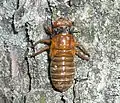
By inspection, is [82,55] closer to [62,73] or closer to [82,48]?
[82,48]

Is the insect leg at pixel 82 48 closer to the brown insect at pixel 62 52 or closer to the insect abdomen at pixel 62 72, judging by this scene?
Result: the brown insect at pixel 62 52

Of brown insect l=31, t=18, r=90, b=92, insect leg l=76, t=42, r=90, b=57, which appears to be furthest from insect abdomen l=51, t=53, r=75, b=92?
insect leg l=76, t=42, r=90, b=57

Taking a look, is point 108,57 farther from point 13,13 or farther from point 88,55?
point 13,13

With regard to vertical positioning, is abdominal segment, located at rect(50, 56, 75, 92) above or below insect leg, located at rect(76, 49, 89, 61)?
below

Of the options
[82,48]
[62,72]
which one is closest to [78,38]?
[82,48]

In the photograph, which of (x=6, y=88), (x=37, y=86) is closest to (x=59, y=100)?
(x=37, y=86)

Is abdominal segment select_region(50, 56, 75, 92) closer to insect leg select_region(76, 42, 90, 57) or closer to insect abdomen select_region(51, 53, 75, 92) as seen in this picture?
insect abdomen select_region(51, 53, 75, 92)
